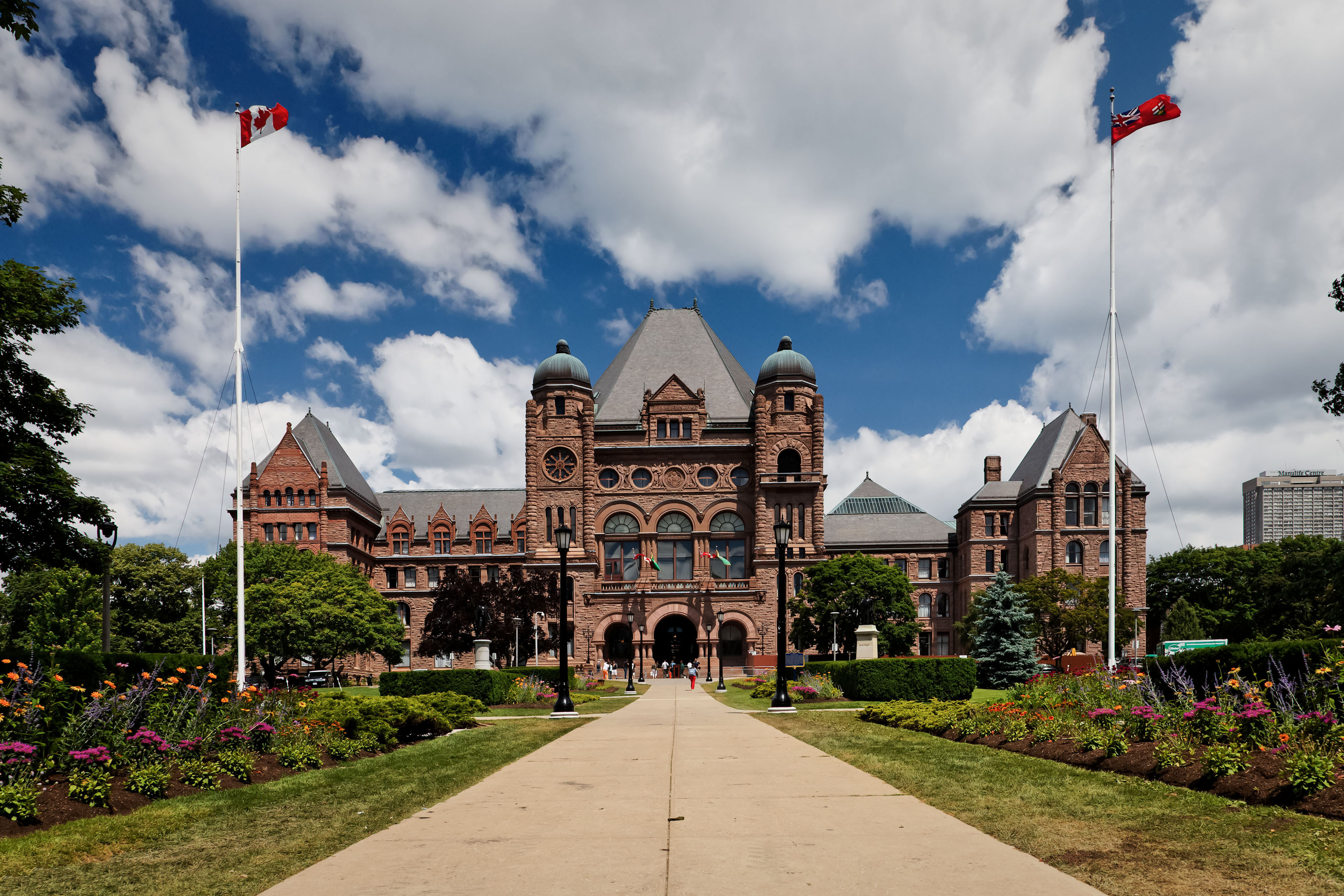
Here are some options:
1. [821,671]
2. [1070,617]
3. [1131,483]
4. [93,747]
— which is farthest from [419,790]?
[1131,483]

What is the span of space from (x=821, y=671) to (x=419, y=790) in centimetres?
2494

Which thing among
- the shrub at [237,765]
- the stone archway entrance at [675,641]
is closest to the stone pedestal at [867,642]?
the shrub at [237,765]

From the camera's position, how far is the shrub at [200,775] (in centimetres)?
1149

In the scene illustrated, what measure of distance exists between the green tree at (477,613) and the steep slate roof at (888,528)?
35249mm

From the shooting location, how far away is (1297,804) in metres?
8.67

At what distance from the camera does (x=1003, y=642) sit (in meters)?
38.8

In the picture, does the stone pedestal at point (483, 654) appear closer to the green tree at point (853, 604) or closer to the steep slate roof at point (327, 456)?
the green tree at point (853, 604)

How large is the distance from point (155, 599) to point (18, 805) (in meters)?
63.6

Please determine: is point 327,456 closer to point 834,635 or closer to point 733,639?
point 733,639

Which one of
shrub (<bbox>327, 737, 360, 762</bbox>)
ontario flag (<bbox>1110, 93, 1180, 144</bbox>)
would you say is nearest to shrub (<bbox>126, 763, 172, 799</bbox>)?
shrub (<bbox>327, 737, 360, 762</bbox>)

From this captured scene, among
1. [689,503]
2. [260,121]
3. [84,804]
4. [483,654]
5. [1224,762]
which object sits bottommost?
[483,654]

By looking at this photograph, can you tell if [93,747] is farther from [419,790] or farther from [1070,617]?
[1070,617]

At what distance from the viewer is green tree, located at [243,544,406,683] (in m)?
55.8

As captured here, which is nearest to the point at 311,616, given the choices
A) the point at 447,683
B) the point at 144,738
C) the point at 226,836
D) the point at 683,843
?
the point at 447,683
